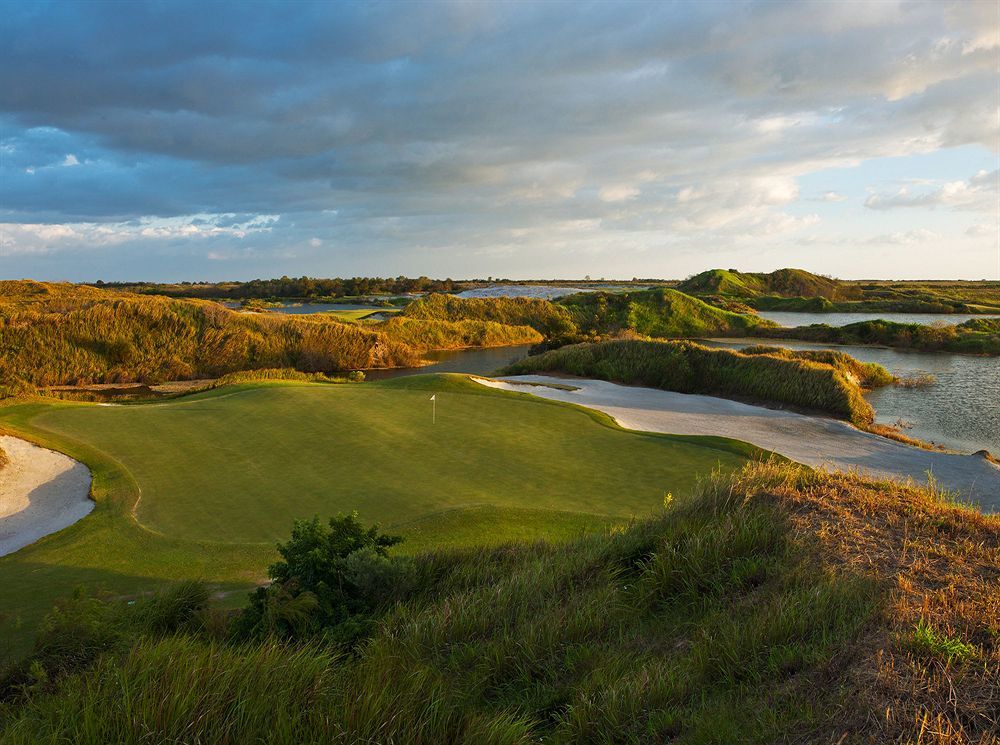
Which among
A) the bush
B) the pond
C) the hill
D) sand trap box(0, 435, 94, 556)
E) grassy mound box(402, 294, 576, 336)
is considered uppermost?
the hill

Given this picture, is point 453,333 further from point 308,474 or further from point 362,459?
point 308,474

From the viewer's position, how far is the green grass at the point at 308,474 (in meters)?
7.43

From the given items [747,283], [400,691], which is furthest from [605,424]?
[747,283]

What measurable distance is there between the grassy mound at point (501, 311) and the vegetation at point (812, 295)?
55.9 feet

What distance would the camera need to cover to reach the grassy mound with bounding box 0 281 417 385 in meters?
26.8

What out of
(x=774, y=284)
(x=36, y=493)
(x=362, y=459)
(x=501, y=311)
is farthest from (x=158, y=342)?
(x=774, y=284)

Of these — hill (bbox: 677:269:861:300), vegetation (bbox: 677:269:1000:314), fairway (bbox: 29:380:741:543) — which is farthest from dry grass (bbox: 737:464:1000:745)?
hill (bbox: 677:269:861:300)

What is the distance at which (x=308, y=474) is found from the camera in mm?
10047

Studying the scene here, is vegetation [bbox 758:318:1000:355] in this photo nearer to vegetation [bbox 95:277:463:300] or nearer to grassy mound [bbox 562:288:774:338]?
grassy mound [bbox 562:288:774:338]

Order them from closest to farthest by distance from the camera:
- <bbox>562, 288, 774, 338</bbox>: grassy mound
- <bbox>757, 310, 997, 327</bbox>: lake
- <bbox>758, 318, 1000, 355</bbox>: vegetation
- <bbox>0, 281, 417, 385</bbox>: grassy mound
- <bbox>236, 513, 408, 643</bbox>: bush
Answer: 1. <bbox>236, 513, 408, 643</bbox>: bush
2. <bbox>0, 281, 417, 385</bbox>: grassy mound
3. <bbox>758, 318, 1000, 355</bbox>: vegetation
4. <bbox>562, 288, 774, 338</bbox>: grassy mound
5. <bbox>757, 310, 997, 327</bbox>: lake

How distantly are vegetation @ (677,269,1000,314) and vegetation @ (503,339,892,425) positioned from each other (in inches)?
1287

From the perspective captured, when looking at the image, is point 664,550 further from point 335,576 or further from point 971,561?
point 335,576

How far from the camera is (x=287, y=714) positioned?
2412mm

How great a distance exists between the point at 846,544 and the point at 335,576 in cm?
409
